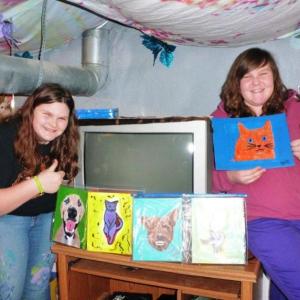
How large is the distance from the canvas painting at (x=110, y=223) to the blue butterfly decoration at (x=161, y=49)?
101 centimetres

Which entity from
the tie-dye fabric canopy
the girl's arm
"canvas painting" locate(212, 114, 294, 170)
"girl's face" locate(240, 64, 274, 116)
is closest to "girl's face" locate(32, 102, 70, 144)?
the girl's arm

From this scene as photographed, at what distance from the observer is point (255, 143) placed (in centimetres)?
135

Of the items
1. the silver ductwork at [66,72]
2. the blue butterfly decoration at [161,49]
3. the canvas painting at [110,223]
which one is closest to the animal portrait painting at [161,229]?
the canvas painting at [110,223]

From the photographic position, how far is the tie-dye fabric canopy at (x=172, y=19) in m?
1.28

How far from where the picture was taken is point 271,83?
1.37 metres

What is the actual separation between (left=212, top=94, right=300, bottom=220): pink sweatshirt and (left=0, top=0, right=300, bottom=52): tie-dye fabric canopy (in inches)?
14.7

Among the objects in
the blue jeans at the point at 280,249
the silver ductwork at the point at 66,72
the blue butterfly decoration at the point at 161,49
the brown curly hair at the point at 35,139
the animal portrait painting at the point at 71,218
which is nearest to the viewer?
the blue jeans at the point at 280,249

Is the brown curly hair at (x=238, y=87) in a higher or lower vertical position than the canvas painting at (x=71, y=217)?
higher

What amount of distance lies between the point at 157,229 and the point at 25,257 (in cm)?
59

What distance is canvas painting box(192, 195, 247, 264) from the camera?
4.27 feet

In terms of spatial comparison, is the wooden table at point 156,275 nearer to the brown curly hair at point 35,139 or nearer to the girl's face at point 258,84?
the brown curly hair at point 35,139

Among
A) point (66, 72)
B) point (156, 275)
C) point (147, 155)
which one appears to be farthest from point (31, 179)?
point (66, 72)

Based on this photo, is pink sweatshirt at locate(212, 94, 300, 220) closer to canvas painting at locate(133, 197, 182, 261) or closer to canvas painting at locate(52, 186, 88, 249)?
canvas painting at locate(133, 197, 182, 261)

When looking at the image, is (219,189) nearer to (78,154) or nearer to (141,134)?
(141,134)
